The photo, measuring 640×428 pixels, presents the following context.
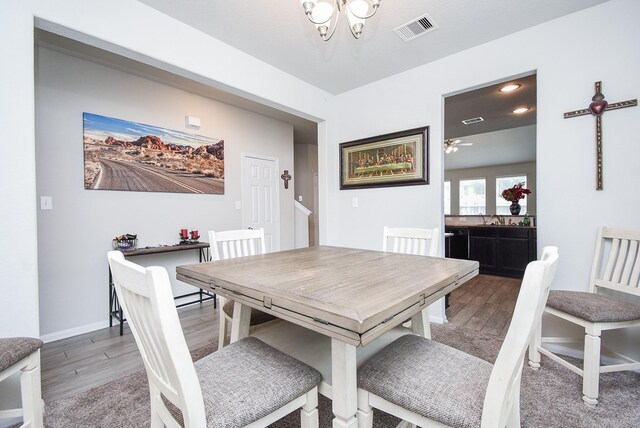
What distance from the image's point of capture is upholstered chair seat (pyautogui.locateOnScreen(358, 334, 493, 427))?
0.87 metres

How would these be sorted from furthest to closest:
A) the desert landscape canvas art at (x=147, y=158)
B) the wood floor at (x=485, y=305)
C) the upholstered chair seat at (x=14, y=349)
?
the desert landscape canvas art at (x=147, y=158)
the wood floor at (x=485, y=305)
the upholstered chair seat at (x=14, y=349)

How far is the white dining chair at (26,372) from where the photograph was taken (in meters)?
1.25

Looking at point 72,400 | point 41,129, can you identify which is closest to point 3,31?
point 41,129

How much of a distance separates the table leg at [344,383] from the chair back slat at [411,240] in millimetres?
1204

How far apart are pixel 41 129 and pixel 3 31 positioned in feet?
4.42

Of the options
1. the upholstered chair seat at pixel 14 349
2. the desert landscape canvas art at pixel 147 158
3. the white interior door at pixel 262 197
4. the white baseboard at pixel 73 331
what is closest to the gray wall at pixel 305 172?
the white interior door at pixel 262 197

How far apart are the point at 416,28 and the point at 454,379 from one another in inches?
95.6

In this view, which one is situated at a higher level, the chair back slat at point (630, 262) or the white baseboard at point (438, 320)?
the chair back slat at point (630, 262)

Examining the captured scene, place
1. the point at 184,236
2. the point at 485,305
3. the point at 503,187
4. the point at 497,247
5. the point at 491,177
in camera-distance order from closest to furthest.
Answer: the point at 485,305 < the point at 184,236 < the point at 497,247 < the point at 503,187 < the point at 491,177

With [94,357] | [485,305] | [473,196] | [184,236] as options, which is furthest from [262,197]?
[473,196]

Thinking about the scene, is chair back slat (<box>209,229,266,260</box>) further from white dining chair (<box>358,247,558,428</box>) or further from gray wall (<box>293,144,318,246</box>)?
gray wall (<box>293,144,318,246</box>)

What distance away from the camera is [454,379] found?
976mm

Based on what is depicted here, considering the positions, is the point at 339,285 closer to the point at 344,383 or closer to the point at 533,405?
the point at 344,383

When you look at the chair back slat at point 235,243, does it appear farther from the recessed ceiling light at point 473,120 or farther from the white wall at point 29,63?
the recessed ceiling light at point 473,120
